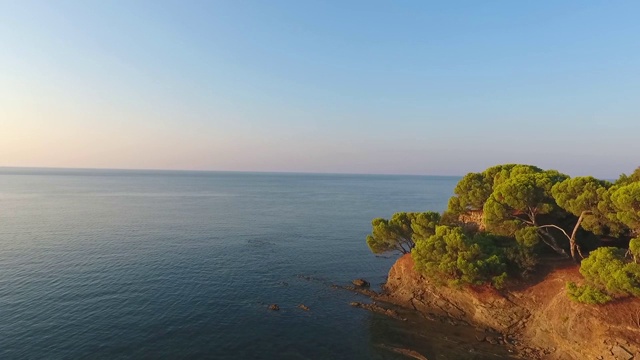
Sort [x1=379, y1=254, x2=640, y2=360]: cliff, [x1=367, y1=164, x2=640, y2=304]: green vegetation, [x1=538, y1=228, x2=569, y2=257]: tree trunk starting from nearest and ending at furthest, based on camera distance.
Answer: [x1=379, y1=254, x2=640, y2=360]: cliff < [x1=367, y1=164, x2=640, y2=304]: green vegetation < [x1=538, y1=228, x2=569, y2=257]: tree trunk

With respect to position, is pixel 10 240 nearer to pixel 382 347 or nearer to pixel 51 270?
pixel 51 270

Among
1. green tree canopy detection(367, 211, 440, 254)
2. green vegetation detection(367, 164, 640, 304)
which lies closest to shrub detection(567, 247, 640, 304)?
green vegetation detection(367, 164, 640, 304)

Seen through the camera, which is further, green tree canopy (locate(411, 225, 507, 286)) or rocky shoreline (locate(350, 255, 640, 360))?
green tree canopy (locate(411, 225, 507, 286))

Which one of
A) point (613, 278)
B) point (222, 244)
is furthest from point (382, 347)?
point (222, 244)

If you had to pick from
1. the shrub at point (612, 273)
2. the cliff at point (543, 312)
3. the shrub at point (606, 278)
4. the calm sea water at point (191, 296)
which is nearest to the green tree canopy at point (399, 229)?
the cliff at point (543, 312)

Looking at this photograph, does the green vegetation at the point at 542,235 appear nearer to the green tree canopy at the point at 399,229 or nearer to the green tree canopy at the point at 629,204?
the green tree canopy at the point at 629,204

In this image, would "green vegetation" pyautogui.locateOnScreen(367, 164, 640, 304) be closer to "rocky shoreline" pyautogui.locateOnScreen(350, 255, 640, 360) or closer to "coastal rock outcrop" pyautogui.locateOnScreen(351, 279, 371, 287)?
"rocky shoreline" pyautogui.locateOnScreen(350, 255, 640, 360)

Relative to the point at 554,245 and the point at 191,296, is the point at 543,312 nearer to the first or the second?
the point at 554,245

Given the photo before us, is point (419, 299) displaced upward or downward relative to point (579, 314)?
downward
